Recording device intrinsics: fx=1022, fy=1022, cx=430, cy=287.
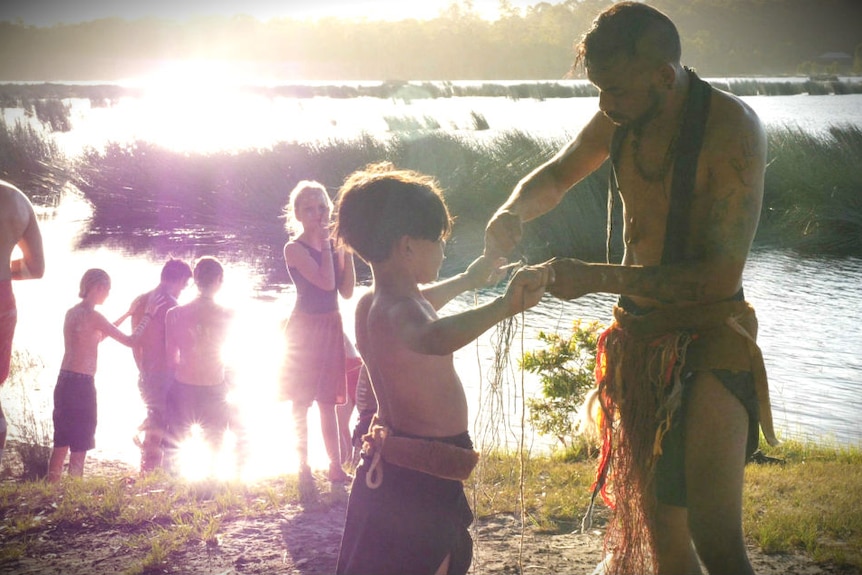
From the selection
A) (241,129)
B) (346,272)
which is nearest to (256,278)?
(346,272)

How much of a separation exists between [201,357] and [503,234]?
11.8 feet

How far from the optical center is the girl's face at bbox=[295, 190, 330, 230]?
6.05 m

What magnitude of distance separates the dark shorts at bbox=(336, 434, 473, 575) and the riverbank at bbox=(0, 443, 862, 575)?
969 millimetres

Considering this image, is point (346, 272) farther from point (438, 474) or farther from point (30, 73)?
point (30, 73)

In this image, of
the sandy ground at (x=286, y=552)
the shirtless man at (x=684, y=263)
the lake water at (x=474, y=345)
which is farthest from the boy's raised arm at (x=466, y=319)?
the sandy ground at (x=286, y=552)

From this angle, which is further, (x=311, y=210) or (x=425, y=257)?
(x=311, y=210)

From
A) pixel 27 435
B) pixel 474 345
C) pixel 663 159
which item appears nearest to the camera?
pixel 663 159

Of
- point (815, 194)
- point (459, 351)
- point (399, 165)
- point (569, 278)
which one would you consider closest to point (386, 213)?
point (569, 278)

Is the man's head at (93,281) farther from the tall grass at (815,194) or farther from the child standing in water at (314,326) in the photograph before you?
the tall grass at (815,194)

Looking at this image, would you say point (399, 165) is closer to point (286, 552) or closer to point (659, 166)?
point (286, 552)

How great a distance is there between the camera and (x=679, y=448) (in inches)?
129

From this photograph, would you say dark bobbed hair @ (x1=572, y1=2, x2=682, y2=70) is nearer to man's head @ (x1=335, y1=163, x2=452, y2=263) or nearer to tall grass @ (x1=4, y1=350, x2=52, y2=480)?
man's head @ (x1=335, y1=163, x2=452, y2=263)

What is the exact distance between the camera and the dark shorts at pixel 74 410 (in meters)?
6.45

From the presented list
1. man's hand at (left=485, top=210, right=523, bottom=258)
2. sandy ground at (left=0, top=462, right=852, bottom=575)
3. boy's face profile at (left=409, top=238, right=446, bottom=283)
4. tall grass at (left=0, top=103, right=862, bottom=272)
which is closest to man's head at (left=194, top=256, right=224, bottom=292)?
sandy ground at (left=0, top=462, right=852, bottom=575)
